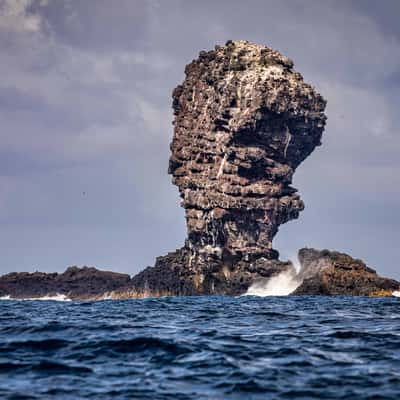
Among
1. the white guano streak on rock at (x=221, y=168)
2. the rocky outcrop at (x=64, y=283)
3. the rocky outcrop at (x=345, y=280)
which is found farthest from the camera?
the rocky outcrop at (x=64, y=283)

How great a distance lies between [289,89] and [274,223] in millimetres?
25284

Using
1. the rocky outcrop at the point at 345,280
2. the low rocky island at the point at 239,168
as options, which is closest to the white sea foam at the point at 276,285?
the low rocky island at the point at 239,168

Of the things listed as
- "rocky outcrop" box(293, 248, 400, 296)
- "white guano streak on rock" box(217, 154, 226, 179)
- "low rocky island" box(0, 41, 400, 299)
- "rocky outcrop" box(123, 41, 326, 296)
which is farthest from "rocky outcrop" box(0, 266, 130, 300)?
"rocky outcrop" box(293, 248, 400, 296)

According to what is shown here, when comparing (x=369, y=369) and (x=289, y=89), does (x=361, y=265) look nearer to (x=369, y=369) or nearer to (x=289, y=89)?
(x=289, y=89)

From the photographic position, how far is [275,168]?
134750 millimetres

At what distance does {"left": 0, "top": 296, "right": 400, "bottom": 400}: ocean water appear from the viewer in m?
16.9

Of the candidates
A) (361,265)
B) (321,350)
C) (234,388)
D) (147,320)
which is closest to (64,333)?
(147,320)

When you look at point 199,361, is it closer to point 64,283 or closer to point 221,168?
point 221,168

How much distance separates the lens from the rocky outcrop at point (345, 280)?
105 metres

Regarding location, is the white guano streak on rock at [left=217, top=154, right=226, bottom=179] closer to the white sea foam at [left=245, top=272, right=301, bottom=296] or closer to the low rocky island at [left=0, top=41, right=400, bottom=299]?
the low rocky island at [left=0, top=41, right=400, bottom=299]

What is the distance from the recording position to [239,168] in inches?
5212

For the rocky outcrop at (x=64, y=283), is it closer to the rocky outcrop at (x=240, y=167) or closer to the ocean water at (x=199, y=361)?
the rocky outcrop at (x=240, y=167)

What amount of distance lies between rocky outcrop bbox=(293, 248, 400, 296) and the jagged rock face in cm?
1858

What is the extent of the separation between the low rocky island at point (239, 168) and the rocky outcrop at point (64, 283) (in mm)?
14397
